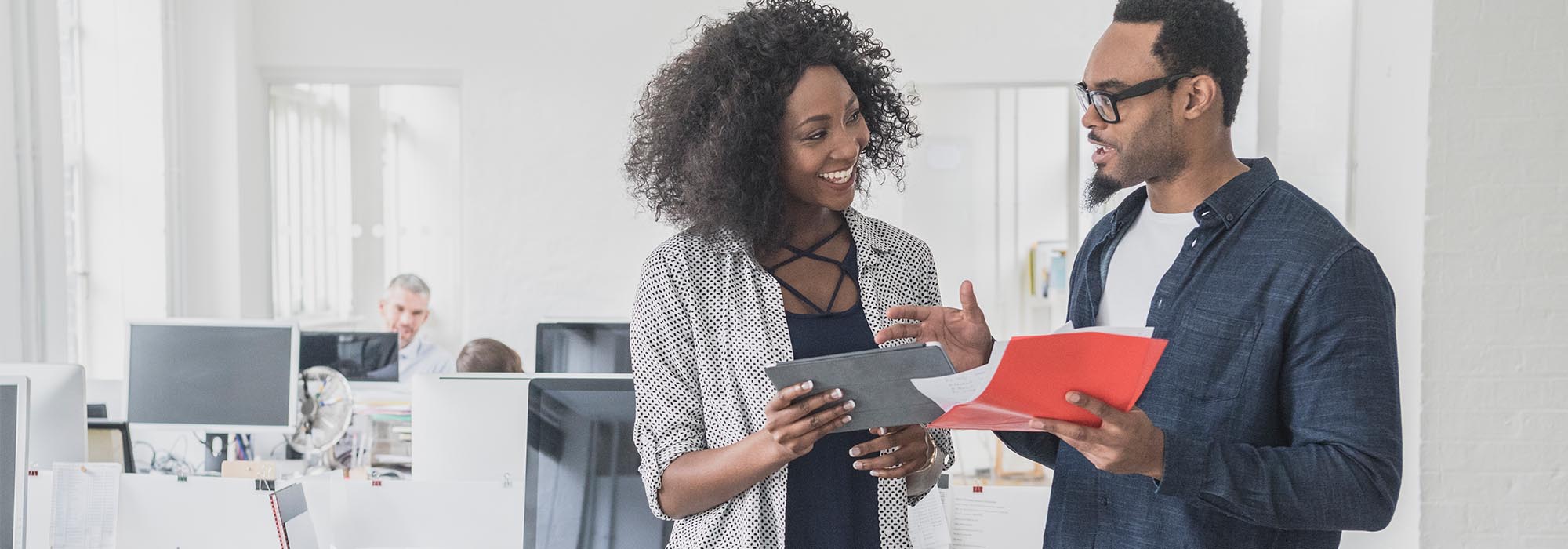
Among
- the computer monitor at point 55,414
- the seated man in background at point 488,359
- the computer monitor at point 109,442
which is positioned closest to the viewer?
the computer monitor at point 55,414

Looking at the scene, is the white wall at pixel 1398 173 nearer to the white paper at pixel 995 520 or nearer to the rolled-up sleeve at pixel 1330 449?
the white paper at pixel 995 520

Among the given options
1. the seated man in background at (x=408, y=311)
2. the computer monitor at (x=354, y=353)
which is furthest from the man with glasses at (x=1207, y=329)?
the seated man in background at (x=408, y=311)

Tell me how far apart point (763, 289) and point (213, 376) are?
2.45 m

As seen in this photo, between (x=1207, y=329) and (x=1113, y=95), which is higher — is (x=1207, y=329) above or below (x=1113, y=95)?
below

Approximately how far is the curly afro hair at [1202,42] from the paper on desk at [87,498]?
2145mm

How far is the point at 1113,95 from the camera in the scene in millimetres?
1472

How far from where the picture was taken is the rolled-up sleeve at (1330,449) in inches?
47.4

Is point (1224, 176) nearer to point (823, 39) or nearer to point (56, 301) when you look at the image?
point (823, 39)

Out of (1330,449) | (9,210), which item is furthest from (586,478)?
(9,210)

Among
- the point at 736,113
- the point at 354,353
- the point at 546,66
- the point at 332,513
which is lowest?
the point at 332,513

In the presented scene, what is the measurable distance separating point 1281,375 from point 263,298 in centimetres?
576

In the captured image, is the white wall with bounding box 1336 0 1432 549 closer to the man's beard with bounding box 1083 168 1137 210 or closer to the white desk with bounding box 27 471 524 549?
the man's beard with bounding box 1083 168 1137 210

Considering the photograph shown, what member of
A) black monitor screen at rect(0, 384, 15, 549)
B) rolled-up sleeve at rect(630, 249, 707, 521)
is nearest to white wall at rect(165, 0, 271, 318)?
black monitor screen at rect(0, 384, 15, 549)

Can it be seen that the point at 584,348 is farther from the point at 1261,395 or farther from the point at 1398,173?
the point at 1261,395
